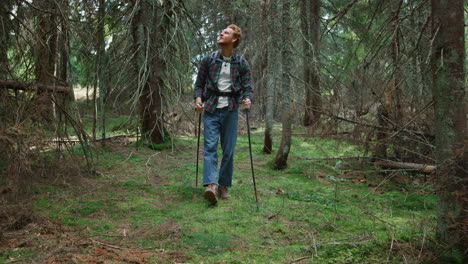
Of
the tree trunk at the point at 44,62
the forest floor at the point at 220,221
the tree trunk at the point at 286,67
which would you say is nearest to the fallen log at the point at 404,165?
the forest floor at the point at 220,221

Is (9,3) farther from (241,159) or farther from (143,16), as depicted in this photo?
(241,159)

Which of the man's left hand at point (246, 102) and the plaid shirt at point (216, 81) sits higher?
the plaid shirt at point (216, 81)

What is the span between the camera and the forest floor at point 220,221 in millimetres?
2898

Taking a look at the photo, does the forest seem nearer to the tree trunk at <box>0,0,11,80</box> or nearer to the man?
the tree trunk at <box>0,0,11,80</box>

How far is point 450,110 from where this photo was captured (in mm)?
2850

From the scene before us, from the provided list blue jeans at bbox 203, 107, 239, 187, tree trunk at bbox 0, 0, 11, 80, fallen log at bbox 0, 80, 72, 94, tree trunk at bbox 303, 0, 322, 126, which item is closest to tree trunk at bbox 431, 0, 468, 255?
blue jeans at bbox 203, 107, 239, 187

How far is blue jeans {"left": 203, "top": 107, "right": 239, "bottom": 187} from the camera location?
4.58 metres

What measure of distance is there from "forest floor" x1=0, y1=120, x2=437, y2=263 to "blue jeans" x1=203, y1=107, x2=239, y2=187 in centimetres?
41

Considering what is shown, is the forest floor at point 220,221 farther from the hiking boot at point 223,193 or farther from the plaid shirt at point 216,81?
the plaid shirt at point 216,81

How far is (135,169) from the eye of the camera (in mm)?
6285

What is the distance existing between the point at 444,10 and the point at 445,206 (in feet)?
5.21

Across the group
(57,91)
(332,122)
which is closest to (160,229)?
(57,91)

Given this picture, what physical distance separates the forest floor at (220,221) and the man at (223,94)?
71cm

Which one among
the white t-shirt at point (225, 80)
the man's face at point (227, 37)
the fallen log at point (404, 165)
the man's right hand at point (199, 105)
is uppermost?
the man's face at point (227, 37)
